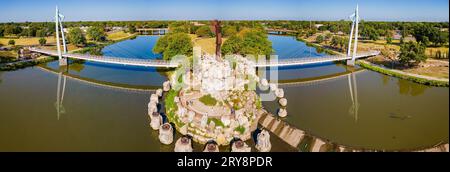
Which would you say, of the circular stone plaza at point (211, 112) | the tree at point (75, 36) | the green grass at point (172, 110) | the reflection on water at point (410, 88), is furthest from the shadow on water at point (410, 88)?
the tree at point (75, 36)

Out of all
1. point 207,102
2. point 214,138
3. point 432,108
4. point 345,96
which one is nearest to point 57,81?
point 207,102

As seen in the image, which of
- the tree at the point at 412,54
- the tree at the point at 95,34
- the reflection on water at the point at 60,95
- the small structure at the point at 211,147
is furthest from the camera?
the tree at the point at 95,34

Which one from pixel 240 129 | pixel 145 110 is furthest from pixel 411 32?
pixel 145 110

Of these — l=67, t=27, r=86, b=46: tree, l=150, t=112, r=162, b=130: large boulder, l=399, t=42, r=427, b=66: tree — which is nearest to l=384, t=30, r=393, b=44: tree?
l=399, t=42, r=427, b=66: tree

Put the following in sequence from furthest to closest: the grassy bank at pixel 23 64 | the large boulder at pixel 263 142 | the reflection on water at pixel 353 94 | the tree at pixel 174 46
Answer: the grassy bank at pixel 23 64 < the tree at pixel 174 46 < the reflection on water at pixel 353 94 < the large boulder at pixel 263 142

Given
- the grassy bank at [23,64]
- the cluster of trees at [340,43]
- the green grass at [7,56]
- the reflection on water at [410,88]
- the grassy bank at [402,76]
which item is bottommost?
the reflection on water at [410,88]

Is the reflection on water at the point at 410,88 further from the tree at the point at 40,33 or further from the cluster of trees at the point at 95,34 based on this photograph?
the tree at the point at 40,33

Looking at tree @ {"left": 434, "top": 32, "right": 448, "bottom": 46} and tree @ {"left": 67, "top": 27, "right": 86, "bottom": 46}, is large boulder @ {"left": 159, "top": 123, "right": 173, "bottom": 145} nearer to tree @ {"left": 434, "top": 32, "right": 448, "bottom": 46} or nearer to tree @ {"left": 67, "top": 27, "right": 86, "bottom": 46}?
tree @ {"left": 434, "top": 32, "right": 448, "bottom": 46}

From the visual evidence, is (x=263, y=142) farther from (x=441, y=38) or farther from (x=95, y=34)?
(x=95, y=34)
